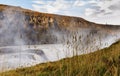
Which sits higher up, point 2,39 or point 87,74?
point 87,74

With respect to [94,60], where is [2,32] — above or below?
below

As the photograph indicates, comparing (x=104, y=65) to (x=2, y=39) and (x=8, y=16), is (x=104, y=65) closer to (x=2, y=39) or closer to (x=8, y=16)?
(x=2, y=39)

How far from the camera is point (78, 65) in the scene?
4234 mm

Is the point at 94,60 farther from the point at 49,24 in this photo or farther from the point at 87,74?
the point at 49,24

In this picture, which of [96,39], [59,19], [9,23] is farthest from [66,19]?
[96,39]

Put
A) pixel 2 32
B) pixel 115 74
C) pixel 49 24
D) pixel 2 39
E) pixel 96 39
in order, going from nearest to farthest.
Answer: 1. pixel 115 74
2. pixel 96 39
3. pixel 2 39
4. pixel 2 32
5. pixel 49 24

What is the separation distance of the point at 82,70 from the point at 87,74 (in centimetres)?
22

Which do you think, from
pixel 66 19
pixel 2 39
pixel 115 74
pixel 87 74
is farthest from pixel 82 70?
pixel 66 19

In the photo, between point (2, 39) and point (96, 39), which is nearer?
point (96, 39)

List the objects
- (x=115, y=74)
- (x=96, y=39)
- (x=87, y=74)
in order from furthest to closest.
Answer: (x=96, y=39) < (x=87, y=74) < (x=115, y=74)

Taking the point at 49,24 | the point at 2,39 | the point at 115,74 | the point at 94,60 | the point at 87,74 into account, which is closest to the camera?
the point at 115,74

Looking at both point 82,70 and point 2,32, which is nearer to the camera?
point 82,70

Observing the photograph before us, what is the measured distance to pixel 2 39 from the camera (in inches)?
3027

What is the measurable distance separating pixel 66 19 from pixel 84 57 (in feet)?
282
